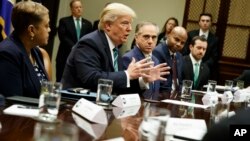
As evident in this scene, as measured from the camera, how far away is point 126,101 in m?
2.21

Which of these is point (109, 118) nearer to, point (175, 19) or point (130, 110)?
point (130, 110)

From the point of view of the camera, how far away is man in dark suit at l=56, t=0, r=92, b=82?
7.14 m

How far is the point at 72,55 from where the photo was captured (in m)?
2.79

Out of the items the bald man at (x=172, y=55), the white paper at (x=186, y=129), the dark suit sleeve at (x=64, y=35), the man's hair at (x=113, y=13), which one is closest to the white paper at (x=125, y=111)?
the white paper at (x=186, y=129)

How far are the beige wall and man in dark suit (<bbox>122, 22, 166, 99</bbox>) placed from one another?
4.17 m

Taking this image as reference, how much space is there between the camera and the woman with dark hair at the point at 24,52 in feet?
7.06

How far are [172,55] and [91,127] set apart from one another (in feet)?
9.04

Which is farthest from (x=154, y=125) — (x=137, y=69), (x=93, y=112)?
(x=137, y=69)

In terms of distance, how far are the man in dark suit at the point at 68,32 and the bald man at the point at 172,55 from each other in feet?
9.88

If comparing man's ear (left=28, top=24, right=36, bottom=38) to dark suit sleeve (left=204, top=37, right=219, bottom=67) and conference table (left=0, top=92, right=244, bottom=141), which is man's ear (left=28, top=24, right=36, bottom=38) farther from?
dark suit sleeve (left=204, top=37, right=219, bottom=67)

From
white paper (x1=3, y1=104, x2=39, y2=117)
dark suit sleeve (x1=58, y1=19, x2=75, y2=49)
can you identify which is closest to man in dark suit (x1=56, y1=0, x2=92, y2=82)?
dark suit sleeve (x1=58, y1=19, x2=75, y2=49)

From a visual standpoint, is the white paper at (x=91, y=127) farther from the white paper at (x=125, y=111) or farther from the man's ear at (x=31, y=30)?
the man's ear at (x=31, y=30)

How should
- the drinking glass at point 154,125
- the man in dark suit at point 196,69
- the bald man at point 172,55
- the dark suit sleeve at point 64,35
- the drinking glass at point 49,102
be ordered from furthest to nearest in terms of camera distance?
the dark suit sleeve at point 64,35 → the man in dark suit at point 196,69 → the bald man at point 172,55 → the drinking glass at point 49,102 → the drinking glass at point 154,125

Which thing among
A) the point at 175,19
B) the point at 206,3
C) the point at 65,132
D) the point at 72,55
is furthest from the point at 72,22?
the point at 65,132
